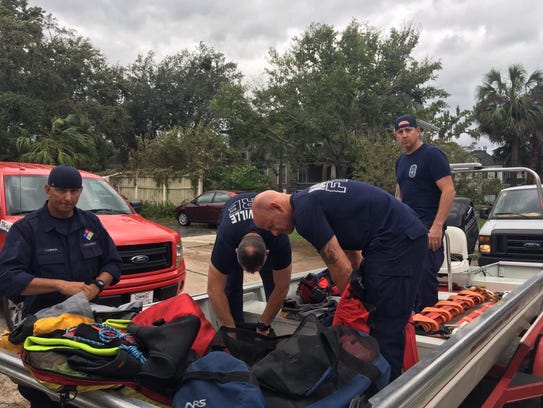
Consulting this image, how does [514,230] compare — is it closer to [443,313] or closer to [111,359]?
[443,313]

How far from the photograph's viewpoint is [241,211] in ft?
9.82

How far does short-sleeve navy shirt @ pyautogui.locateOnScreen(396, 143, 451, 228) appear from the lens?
4.04 meters

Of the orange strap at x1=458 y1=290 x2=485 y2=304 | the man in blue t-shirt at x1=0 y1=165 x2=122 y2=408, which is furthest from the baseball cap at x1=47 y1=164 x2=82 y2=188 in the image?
the orange strap at x1=458 y1=290 x2=485 y2=304

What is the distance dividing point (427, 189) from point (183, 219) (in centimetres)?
1356

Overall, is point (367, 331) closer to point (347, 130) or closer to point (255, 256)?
point (255, 256)

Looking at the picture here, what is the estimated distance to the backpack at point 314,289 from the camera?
401cm

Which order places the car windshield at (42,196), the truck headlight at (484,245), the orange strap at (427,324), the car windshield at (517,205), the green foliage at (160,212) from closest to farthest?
the orange strap at (427,324) → the car windshield at (42,196) → the truck headlight at (484,245) → the car windshield at (517,205) → the green foliage at (160,212)

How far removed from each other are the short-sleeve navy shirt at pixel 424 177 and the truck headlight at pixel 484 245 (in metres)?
4.01

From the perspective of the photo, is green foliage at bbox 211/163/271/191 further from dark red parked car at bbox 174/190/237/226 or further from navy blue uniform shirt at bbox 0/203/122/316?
navy blue uniform shirt at bbox 0/203/122/316

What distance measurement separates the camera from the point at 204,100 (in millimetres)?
38938

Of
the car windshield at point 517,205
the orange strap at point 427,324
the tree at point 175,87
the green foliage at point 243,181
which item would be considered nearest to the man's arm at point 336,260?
the orange strap at point 427,324

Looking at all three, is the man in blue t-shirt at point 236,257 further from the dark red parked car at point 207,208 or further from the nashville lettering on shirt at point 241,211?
the dark red parked car at point 207,208

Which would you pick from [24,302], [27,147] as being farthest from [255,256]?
[27,147]

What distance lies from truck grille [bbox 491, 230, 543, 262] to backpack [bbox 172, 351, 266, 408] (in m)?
6.62
